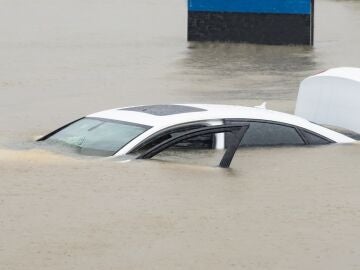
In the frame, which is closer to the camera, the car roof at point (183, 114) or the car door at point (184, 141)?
the car door at point (184, 141)

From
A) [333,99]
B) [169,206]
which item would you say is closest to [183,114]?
[169,206]

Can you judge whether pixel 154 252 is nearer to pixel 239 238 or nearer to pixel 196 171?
pixel 239 238

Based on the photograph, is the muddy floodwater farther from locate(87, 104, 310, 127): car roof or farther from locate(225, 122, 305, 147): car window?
locate(87, 104, 310, 127): car roof

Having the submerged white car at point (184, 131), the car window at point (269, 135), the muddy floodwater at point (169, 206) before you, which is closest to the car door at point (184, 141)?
the submerged white car at point (184, 131)

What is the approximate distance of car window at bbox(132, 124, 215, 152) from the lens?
36.6ft

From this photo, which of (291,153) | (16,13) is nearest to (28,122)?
(291,153)

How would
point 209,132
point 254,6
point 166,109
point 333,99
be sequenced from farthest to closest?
point 254,6, point 333,99, point 166,109, point 209,132

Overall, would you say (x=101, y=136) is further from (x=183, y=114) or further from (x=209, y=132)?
(x=209, y=132)

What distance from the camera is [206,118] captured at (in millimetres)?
11469

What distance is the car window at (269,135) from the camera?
11.9 meters

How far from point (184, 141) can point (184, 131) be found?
0.10 m

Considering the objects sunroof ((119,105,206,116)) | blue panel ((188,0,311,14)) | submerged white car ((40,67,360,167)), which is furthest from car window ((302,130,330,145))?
blue panel ((188,0,311,14))

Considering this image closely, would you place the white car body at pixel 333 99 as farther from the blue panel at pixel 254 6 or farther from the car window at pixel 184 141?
the blue panel at pixel 254 6

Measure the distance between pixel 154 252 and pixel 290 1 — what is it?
64.2 feet
